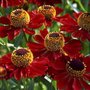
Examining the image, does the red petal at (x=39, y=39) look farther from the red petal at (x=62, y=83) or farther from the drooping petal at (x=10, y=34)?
the red petal at (x=62, y=83)

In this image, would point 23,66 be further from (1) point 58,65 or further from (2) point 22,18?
(2) point 22,18

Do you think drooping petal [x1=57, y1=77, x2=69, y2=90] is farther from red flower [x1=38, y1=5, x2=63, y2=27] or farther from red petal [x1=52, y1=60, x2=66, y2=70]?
red flower [x1=38, y1=5, x2=63, y2=27]

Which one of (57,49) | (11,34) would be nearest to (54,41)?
(57,49)

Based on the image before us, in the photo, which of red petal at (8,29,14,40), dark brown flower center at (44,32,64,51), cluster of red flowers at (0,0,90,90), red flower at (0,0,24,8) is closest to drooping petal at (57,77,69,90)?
cluster of red flowers at (0,0,90,90)

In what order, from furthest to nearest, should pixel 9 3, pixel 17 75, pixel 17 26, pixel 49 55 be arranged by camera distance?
1. pixel 9 3
2. pixel 17 26
3. pixel 49 55
4. pixel 17 75

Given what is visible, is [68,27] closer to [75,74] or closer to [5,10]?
[75,74]

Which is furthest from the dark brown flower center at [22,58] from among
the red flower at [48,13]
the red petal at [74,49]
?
the red flower at [48,13]

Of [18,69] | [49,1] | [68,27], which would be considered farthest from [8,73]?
[49,1]
